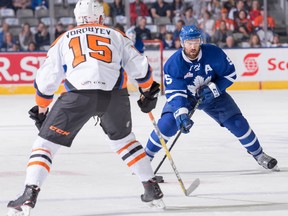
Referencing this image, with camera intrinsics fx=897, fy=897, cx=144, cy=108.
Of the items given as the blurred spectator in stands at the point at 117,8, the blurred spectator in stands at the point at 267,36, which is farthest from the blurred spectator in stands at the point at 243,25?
the blurred spectator in stands at the point at 117,8

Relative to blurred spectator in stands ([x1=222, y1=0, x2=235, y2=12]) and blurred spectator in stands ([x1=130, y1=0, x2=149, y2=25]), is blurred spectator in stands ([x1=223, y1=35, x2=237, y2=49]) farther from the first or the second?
blurred spectator in stands ([x1=130, y1=0, x2=149, y2=25])

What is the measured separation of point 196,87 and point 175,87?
0.18 metres

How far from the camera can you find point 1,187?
16.1 ft

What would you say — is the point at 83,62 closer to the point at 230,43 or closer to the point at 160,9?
the point at 230,43

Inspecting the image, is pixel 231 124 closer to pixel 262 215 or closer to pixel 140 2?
pixel 262 215

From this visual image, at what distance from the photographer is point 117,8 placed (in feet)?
42.1

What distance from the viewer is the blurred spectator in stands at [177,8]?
1305 centimetres

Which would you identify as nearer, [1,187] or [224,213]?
[224,213]

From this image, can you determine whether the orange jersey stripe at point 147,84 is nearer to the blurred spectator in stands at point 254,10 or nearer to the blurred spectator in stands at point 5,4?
the blurred spectator in stands at point 254,10

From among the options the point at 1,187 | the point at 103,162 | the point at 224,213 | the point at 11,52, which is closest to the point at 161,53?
the point at 11,52

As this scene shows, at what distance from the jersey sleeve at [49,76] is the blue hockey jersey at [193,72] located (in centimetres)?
127

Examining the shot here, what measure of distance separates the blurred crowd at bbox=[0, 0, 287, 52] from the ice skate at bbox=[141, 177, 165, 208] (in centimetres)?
810

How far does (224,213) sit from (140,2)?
9.25 metres

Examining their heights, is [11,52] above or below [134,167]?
below
